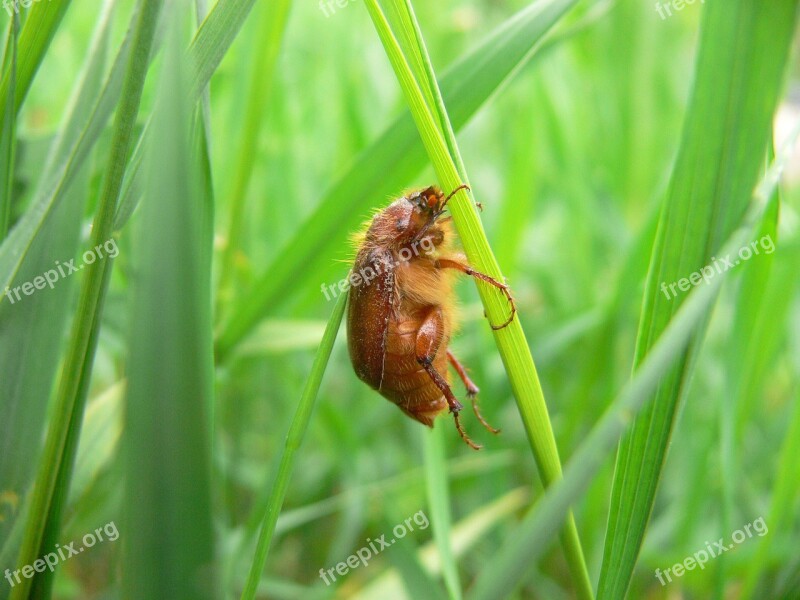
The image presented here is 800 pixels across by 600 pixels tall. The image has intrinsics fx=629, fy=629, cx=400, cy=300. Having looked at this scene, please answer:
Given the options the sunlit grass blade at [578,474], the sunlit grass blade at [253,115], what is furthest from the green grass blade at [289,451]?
the sunlit grass blade at [253,115]

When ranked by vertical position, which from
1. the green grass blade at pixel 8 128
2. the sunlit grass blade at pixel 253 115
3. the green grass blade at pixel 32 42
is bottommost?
the green grass blade at pixel 8 128

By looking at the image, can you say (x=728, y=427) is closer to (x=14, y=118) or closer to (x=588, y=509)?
(x=588, y=509)

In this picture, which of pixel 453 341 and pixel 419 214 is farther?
pixel 453 341

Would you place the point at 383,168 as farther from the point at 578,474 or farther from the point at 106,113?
the point at 578,474

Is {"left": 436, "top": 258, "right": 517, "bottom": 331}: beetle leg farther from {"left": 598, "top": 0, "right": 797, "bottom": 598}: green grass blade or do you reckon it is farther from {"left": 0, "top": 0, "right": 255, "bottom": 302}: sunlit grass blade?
{"left": 0, "top": 0, "right": 255, "bottom": 302}: sunlit grass blade

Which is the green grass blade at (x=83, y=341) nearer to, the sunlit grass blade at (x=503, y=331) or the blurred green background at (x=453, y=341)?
the blurred green background at (x=453, y=341)

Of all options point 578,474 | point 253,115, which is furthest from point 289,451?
point 253,115
